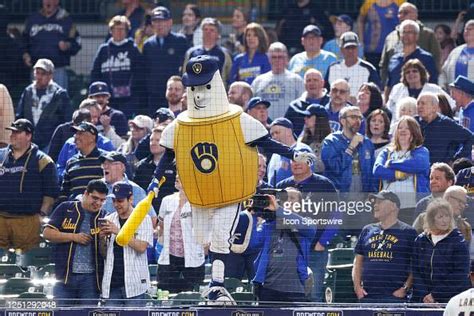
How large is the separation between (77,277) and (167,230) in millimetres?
820

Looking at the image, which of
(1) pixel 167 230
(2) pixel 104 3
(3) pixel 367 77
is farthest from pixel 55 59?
(1) pixel 167 230

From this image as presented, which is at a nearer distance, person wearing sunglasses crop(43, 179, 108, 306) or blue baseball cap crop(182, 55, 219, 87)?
blue baseball cap crop(182, 55, 219, 87)

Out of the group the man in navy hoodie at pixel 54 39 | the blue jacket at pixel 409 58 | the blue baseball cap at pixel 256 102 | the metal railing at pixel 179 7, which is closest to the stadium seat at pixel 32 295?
the blue baseball cap at pixel 256 102

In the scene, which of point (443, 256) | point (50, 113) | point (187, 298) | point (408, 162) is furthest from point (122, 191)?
point (50, 113)

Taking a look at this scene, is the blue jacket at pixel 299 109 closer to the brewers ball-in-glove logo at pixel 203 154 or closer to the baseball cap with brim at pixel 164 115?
the baseball cap with brim at pixel 164 115

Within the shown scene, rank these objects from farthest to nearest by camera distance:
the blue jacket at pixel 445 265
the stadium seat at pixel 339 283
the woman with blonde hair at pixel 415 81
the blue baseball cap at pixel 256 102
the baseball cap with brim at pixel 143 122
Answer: the woman with blonde hair at pixel 415 81 < the baseball cap with brim at pixel 143 122 < the blue baseball cap at pixel 256 102 < the stadium seat at pixel 339 283 < the blue jacket at pixel 445 265

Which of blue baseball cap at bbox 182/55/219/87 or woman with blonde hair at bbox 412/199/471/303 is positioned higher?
blue baseball cap at bbox 182/55/219/87

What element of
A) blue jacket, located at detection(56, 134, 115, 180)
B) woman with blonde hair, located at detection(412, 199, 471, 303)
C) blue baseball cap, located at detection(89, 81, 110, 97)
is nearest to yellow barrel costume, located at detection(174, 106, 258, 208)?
woman with blonde hair, located at detection(412, 199, 471, 303)

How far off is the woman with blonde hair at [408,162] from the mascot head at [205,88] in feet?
5.28

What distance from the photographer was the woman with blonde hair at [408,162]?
12570 mm

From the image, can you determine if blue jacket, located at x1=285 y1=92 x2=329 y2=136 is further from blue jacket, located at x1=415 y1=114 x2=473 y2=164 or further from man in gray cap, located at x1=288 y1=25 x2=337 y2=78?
blue jacket, located at x1=415 y1=114 x2=473 y2=164

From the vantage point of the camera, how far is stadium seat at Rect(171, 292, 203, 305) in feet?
38.4

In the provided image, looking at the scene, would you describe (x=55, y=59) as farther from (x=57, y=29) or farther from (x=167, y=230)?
(x=167, y=230)

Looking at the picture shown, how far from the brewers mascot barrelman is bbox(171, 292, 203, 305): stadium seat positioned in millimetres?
159
